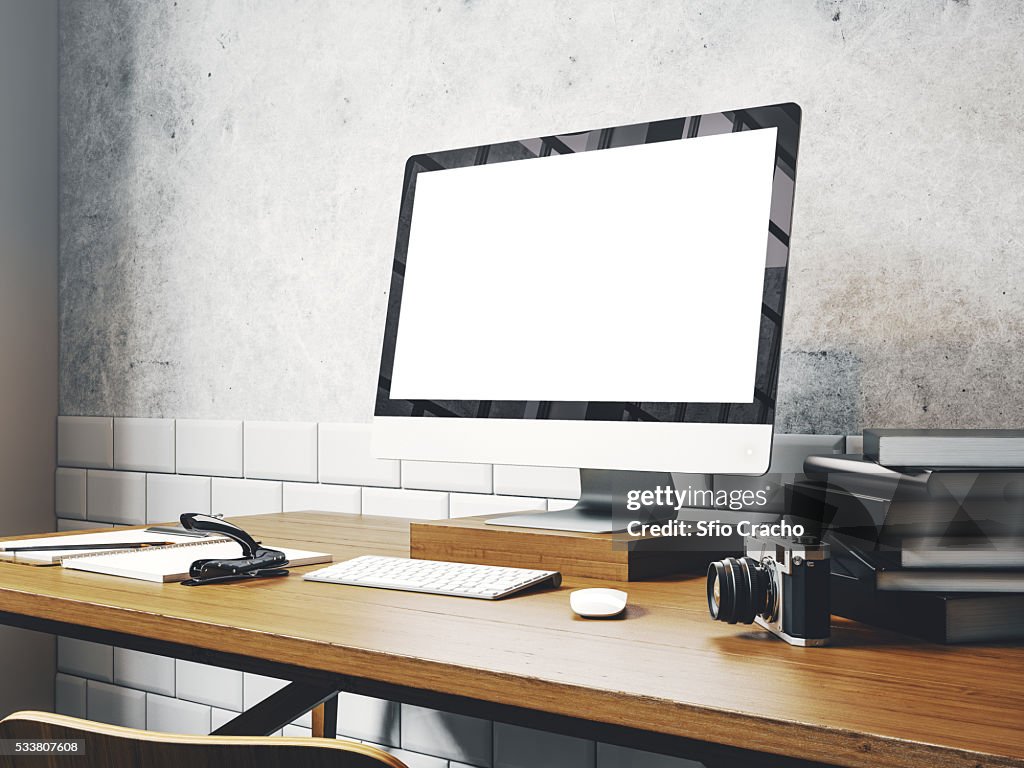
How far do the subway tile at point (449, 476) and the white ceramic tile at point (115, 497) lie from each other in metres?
0.77

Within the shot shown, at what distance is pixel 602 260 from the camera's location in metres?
1.18

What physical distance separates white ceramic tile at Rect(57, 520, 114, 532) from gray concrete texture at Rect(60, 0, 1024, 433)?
0.89ft

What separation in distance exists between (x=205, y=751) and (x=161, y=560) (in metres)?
0.68

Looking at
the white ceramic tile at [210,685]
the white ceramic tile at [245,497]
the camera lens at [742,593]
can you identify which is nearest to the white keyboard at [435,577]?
the camera lens at [742,593]

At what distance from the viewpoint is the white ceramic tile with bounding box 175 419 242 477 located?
2.01m

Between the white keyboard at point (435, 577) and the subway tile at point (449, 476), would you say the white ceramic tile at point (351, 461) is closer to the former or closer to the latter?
the subway tile at point (449, 476)

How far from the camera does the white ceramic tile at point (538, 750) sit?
154 centimetres

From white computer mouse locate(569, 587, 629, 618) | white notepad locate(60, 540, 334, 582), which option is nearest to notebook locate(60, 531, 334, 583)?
white notepad locate(60, 540, 334, 582)

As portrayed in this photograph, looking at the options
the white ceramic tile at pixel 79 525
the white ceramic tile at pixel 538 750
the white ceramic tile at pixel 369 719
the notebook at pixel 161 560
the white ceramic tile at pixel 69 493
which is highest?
the notebook at pixel 161 560

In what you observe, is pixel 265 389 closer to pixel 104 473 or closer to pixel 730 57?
pixel 104 473

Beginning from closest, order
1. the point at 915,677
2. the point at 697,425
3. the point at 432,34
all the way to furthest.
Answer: the point at 915,677, the point at 697,425, the point at 432,34

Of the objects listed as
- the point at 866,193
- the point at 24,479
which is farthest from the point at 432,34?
the point at 24,479

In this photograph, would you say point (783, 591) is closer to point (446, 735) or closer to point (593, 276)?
point (593, 276)

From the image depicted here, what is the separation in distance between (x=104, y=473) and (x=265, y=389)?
564 mm
